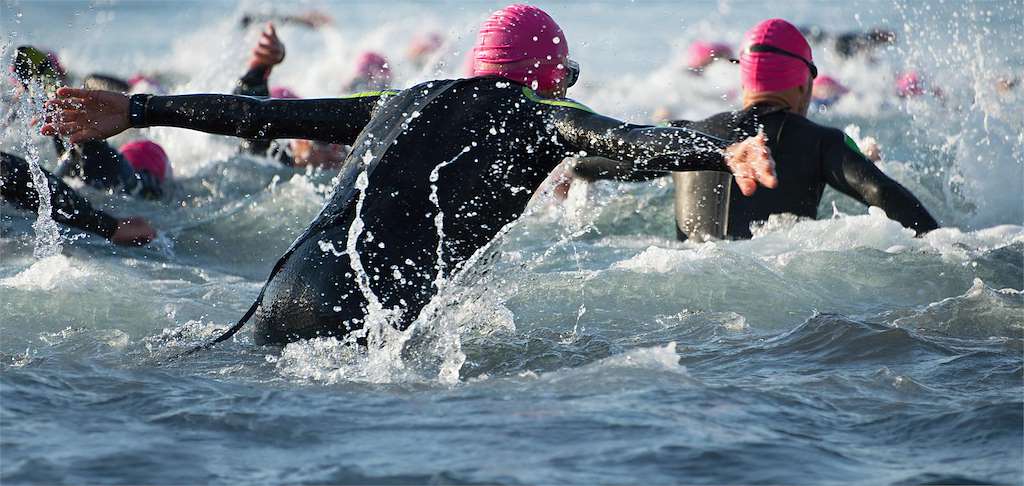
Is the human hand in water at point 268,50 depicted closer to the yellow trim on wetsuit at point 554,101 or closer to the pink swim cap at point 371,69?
the pink swim cap at point 371,69

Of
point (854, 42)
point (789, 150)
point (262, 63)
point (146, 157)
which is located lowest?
point (789, 150)

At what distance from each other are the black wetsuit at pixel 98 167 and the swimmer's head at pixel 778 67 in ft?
15.7

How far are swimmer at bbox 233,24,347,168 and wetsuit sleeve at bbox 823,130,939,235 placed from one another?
4945 mm

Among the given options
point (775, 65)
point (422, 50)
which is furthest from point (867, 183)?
point (422, 50)

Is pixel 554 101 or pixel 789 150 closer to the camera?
pixel 554 101

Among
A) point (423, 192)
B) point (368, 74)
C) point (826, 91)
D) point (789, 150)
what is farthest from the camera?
point (368, 74)

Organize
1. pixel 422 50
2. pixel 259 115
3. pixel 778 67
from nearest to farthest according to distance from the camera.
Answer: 1. pixel 259 115
2. pixel 778 67
3. pixel 422 50

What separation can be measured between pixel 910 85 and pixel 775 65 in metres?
7.18

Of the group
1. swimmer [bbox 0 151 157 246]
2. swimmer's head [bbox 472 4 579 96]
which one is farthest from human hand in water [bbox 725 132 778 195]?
swimmer [bbox 0 151 157 246]

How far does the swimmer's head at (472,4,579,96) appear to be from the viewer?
4699 millimetres

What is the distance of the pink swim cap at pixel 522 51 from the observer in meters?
4.70

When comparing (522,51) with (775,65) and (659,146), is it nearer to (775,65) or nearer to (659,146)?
(659,146)

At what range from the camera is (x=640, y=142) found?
4.17 meters

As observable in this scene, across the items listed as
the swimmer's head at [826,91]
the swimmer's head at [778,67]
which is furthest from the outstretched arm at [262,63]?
the swimmer's head at [826,91]
